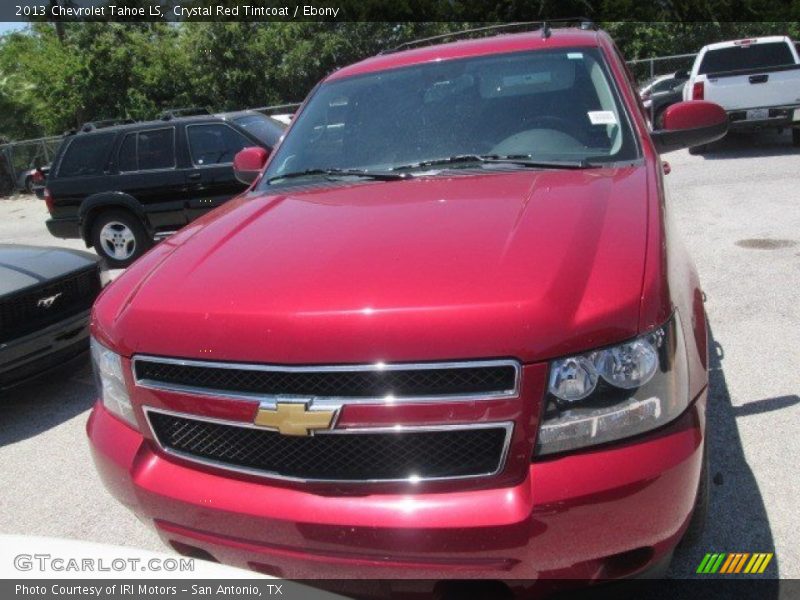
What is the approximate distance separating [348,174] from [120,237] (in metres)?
7.77

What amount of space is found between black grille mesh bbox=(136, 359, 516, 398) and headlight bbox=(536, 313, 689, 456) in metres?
0.14

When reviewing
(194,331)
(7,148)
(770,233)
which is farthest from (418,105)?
(7,148)

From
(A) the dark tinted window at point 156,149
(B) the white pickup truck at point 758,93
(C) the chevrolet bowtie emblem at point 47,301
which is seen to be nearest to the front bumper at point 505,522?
(C) the chevrolet bowtie emblem at point 47,301

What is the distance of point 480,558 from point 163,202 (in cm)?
893

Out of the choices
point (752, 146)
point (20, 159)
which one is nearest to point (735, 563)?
point (752, 146)

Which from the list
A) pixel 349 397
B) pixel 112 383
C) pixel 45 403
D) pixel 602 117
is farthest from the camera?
pixel 45 403

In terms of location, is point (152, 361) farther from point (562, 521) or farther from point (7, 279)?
point (7, 279)

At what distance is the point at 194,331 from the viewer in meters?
2.25

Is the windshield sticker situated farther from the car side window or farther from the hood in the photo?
the car side window

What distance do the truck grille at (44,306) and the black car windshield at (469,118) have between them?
2.12 m

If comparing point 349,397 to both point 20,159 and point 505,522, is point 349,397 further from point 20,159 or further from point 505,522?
point 20,159

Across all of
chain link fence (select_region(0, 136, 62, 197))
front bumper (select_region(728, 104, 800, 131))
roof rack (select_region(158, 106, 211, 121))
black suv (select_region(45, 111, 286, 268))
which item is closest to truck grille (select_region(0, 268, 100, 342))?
black suv (select_region(45, 111, 286, 268))
